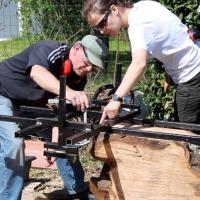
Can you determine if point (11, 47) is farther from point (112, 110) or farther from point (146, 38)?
point (112, 110)

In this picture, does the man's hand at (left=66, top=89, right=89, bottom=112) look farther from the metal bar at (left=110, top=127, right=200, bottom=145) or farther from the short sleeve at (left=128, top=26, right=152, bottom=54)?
the short sleeve at (left=128, top=26, right=152, bottom=54)

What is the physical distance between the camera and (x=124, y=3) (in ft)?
11.7

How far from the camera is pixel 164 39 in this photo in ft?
11.8

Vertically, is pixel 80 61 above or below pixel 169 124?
above

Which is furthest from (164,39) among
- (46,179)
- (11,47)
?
(11,47)

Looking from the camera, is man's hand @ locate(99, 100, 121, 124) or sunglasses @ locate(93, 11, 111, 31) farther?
sunglasses @ locate(93, 11, 111, 31)

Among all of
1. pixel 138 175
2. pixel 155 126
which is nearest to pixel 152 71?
pixel 155 126

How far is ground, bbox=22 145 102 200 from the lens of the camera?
4977 millimetres

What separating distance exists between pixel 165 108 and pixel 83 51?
1.81 metres

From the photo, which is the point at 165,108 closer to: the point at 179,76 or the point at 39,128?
the point at 179,76

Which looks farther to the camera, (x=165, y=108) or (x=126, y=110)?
(x=165, y=108)

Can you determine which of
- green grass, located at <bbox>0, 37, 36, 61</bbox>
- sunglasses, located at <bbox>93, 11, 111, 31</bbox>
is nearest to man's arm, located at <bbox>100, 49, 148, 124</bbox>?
sunglasses, located at <bbox>93, 11, 111, 31</bbox>

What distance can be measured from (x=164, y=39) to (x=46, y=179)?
227cm

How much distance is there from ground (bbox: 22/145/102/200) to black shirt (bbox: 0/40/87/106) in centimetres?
104
